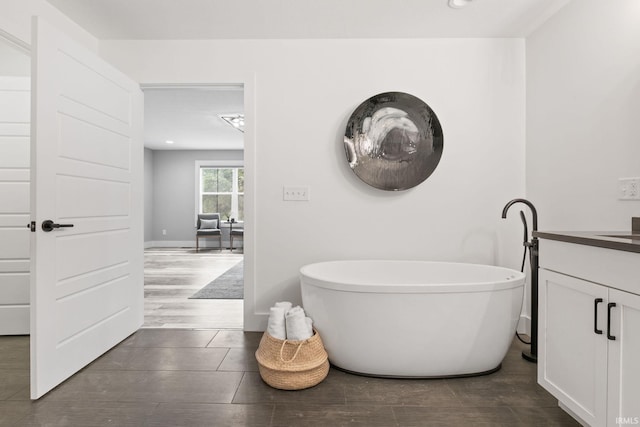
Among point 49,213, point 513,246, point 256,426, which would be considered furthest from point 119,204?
point 513,246

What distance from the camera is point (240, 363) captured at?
2295 mm

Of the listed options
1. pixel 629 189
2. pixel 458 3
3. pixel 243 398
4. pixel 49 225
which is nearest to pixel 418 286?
pixel 243 398

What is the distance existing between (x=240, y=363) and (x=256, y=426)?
2.29 ft

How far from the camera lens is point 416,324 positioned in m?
2.00

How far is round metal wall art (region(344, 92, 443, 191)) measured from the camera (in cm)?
284

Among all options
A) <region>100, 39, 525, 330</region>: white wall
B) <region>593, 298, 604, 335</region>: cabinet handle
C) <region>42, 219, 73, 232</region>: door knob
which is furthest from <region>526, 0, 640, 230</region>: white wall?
<region>42, 219, 73, 232</region>: door knob

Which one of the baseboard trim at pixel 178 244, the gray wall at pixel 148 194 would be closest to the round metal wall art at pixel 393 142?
the baseboard trim at pixel 178 244

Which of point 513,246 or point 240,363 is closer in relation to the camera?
point 240,363

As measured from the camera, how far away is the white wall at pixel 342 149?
288cm

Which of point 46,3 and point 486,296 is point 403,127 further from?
point 46,3

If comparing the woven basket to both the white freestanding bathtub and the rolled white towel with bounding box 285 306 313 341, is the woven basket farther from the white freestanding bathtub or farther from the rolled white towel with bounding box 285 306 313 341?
the white freestanding bathtub

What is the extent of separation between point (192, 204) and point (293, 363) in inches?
309

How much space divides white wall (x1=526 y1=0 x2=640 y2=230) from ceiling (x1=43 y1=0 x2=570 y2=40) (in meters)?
0.30

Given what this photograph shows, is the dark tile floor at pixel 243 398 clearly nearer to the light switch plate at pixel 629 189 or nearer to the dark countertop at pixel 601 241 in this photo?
the dark countertop at pixel 601 241
